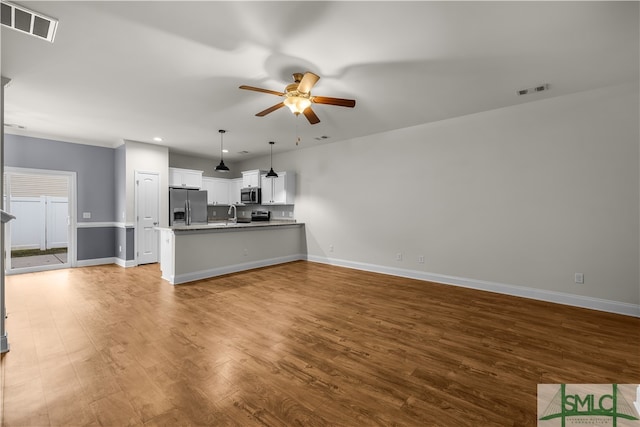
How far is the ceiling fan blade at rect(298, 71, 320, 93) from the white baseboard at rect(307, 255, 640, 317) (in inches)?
151

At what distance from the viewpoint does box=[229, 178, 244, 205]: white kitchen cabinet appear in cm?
851

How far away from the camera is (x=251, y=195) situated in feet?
25.0

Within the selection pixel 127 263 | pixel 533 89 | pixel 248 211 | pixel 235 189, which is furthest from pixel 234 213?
pixel 533 89

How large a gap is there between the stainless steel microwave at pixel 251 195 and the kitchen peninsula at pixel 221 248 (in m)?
1.54

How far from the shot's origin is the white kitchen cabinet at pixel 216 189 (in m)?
8.13

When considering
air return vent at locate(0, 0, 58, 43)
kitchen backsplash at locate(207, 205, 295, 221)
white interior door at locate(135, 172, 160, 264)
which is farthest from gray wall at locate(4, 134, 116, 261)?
air return vent at locate(0, 0, 58, 43)

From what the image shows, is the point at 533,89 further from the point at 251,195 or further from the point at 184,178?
the point at 184,178

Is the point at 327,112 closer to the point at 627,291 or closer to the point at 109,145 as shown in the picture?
the point at 627,291

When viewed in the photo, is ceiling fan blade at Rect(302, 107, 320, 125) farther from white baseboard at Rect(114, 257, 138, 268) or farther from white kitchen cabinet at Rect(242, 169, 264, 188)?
white baseboard at Rect(114, 257, 138, 268)

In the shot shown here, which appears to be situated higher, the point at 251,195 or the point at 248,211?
the point at 251,195

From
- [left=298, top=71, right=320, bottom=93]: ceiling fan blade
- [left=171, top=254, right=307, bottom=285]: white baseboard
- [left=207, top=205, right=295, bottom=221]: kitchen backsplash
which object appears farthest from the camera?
[left=207, top=205, right=295, bottom=221]: kitchen backsplash

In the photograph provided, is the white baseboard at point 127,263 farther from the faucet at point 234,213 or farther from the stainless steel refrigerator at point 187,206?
the faucet at point 234,213

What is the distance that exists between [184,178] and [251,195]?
175 cm

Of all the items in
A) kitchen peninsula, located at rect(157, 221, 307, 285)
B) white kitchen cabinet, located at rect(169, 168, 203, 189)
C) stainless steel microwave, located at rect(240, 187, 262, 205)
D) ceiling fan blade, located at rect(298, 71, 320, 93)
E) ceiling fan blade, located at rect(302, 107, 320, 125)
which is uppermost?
ceiling fan blade, located at rect(298, 71, 320, 93)
